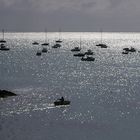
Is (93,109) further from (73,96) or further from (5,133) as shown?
(5,133)

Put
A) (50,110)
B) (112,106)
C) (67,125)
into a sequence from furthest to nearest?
(112,106) < (50,110) < (67,125)

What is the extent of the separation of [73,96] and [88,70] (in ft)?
232

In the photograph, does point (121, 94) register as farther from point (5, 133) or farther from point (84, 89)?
point (5, 133)

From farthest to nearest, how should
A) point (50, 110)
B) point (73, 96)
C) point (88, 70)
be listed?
point (88, 70), point (73, 96), point (50, 110)

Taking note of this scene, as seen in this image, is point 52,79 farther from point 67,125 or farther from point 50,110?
point 67,125

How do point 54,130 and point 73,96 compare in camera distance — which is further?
point 73,96

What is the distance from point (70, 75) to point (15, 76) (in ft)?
74.1

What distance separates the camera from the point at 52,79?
167375mm

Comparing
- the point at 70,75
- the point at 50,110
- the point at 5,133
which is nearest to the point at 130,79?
the point at 70,75

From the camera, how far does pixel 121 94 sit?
13338 centimetres

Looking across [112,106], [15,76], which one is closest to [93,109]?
[112,106]

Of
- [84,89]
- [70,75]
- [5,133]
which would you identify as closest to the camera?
[5,133]

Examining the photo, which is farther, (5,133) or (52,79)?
(52,79)

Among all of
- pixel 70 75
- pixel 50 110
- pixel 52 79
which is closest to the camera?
pixel 50 110
